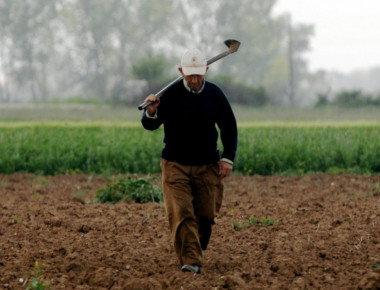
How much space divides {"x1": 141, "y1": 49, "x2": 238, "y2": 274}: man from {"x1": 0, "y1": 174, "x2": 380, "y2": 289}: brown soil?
34 cm

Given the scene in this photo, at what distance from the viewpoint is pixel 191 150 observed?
21.8 ft

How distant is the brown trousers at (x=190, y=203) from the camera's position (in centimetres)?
648

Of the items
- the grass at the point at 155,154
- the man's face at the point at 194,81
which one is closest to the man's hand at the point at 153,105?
the man's face at the point at 194,81

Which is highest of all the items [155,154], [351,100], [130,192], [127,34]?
[127,34]

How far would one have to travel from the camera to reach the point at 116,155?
1566 cm

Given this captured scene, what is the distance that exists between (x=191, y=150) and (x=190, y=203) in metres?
0.44

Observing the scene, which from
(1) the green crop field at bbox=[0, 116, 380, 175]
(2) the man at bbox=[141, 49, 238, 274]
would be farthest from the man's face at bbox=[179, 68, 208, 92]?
(1) the green crop field at bbox=[0, 116, 380, 175]

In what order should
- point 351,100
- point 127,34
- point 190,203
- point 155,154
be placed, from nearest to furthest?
point 190,203 → point 155,154 → point 351,100 → point 127,34

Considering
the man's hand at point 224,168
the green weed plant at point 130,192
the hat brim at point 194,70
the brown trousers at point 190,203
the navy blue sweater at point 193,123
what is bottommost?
the green weed plant at point 130,192

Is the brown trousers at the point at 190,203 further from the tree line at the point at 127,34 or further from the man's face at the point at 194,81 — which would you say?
the tree line at the point at 127,34

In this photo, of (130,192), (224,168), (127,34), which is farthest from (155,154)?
(127,34)

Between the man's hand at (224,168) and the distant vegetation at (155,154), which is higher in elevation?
the man's hand at (224,168)

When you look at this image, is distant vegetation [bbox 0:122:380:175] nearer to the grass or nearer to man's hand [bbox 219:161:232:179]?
the grass

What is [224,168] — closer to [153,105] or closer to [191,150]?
[191,150]
